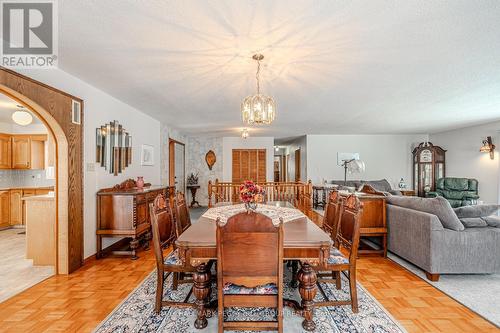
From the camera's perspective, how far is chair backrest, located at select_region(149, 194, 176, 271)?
1899 mm

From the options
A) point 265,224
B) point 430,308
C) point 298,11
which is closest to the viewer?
point 265,224

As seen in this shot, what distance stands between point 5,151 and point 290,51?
20.2 feet

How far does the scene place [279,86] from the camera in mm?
3223

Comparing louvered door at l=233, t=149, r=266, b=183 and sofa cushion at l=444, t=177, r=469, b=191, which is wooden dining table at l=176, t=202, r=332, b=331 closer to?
sofa cushion at l=444, t=177, r=469, b=191

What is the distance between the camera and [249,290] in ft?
5.29

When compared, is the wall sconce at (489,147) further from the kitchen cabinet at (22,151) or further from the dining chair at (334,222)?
the kitchen cabinet at (22,151)

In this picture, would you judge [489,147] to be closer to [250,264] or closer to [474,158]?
[474,158]

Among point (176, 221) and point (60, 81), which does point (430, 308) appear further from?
point (60, 81)

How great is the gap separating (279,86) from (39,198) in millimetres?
3441

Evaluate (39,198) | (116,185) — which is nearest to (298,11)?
(116,185)

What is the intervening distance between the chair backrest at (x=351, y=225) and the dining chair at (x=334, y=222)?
0.05 m

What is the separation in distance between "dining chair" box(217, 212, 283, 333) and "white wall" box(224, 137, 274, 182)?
666 cm

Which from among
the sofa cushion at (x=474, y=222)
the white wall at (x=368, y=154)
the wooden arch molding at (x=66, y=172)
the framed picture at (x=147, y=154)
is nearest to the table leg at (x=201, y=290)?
the wooden arch molding at (x=66, y=172)

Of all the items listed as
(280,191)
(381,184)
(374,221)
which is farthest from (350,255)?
(381,184)
